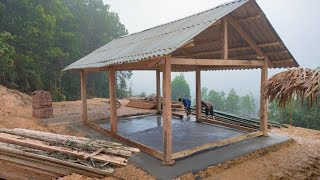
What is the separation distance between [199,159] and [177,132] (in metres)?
2.72

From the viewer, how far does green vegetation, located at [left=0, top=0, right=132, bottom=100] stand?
18703mm

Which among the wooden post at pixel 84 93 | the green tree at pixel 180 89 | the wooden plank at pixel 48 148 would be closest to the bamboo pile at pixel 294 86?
the wooden plank at pixel 48 148

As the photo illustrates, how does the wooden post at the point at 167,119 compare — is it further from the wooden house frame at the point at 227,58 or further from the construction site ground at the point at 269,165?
the construction site ground at the point at 269,165

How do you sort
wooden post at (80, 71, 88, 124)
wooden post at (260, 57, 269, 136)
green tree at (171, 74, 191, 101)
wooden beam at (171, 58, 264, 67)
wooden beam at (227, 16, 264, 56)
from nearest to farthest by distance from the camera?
1. wooden beam at (171, 58, 264, 67)
2. wooden beam at (227, 16, 264, 56)
3. wooden post at (260, 57, 269, 136)
4. wooden post at (80, 71, 88, 124)
5. green tree at (171, 74, 191, 101)

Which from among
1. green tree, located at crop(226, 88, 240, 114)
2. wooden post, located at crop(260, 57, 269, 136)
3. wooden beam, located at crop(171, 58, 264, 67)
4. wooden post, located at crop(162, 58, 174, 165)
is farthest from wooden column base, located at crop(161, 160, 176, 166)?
green tree, located at crop(226, 88, 240, 114)

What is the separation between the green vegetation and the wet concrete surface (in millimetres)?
11603

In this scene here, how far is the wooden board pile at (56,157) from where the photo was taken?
5543 millimetres

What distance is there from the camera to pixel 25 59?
18.2m

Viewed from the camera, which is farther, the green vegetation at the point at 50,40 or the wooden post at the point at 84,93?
the green vegetation at the point at 50,40

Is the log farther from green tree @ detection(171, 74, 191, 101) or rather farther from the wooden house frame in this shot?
green tree @ detection(171, 74, 191, 101)

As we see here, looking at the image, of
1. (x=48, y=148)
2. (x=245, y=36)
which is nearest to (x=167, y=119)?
(x=48, y=148)

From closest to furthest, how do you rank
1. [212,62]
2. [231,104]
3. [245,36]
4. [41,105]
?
[212,62]
[245,36]
[41,105]
[231,104]

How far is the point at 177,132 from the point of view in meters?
9.19

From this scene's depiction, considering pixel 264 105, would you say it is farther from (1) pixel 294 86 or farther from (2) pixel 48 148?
(2) pixel 48 148
